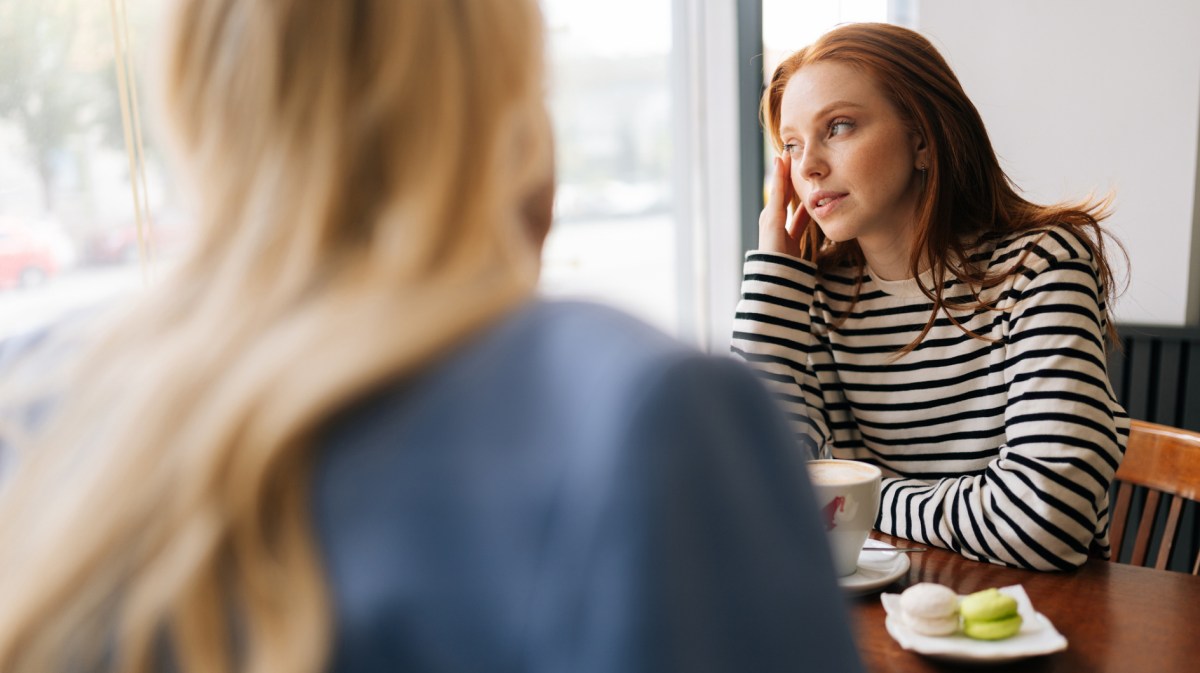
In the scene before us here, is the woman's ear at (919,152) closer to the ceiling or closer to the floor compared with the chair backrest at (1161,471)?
closer to the ceiling

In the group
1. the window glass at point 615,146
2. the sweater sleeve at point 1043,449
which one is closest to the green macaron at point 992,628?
the sweater sleeve at point 1043,449

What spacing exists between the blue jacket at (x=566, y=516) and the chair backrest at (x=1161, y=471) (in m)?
1.13

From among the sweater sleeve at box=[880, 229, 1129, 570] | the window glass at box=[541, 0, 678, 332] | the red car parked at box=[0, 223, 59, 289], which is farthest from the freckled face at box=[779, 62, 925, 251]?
the red car parked at box=[0, 223, 59, 289]

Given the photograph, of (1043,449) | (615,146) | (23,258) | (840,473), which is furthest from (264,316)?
(615,146)

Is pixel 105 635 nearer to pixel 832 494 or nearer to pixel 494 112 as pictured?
pixel 494 112

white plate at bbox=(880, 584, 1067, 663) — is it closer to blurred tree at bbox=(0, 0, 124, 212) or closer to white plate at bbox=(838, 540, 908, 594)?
white plate at bbox=(838, 540, 908, 594)

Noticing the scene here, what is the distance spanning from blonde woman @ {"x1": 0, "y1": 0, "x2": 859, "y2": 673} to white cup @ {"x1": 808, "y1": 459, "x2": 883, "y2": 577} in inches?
21.8

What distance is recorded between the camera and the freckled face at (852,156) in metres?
1.42

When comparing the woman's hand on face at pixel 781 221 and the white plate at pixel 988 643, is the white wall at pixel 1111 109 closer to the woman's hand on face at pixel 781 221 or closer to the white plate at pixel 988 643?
the woman's hand on face at pixel 781 221

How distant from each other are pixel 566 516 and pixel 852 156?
1.20 meters

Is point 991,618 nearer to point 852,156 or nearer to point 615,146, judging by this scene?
point 852,156

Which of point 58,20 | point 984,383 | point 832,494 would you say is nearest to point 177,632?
point 832,494

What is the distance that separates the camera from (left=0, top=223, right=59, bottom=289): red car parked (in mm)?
1489

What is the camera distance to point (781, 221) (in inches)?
60.1
